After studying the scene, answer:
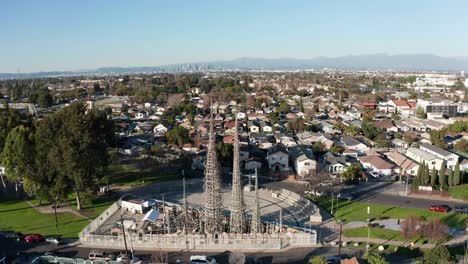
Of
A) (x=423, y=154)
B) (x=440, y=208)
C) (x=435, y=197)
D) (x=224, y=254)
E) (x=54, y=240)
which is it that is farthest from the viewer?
(x=423, y=154)

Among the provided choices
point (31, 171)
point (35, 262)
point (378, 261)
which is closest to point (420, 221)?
point (378, 261)

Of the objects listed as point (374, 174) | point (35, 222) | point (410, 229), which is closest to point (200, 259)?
point (410, 229)

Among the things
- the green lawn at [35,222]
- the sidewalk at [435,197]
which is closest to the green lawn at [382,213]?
the sidewalk at [435,197]

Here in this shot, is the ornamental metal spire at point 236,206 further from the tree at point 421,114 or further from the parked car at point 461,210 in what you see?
the tree at point 421,114

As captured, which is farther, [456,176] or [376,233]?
[456,176]

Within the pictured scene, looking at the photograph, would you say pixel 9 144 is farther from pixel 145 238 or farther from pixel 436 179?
pixel 436 179

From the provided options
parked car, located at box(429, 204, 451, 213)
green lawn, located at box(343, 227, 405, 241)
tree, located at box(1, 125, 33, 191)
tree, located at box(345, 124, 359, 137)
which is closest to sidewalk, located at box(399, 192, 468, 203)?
parked car, located at box(429, 204, 451, 213)

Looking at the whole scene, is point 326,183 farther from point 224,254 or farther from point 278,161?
point 224,254
